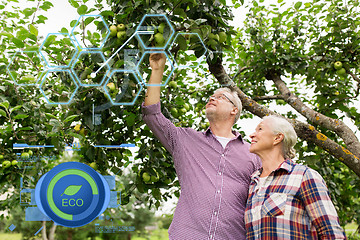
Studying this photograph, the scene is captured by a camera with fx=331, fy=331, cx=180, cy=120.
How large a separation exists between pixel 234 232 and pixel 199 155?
0.35 metres

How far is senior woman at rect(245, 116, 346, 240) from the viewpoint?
1.06m

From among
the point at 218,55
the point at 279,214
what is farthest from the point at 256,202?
the point at 218,55

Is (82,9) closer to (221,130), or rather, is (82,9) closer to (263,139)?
(221,130)

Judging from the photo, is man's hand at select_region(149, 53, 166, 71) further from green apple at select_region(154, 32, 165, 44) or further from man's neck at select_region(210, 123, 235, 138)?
man's neck at select_region(210, 123, 235, 138)

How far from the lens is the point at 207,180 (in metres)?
1.37

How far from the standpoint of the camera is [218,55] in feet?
5.85

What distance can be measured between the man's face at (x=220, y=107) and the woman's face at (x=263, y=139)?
0.27m

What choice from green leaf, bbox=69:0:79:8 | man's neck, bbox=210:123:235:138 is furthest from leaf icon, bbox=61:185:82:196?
green leaf, bbox=69:0:79:8

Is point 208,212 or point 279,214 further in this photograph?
point 208,212

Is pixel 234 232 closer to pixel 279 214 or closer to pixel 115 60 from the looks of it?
pixel 279 214

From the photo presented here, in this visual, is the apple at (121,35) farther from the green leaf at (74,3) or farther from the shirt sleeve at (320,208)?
the shirt sleeve at (320,208)
